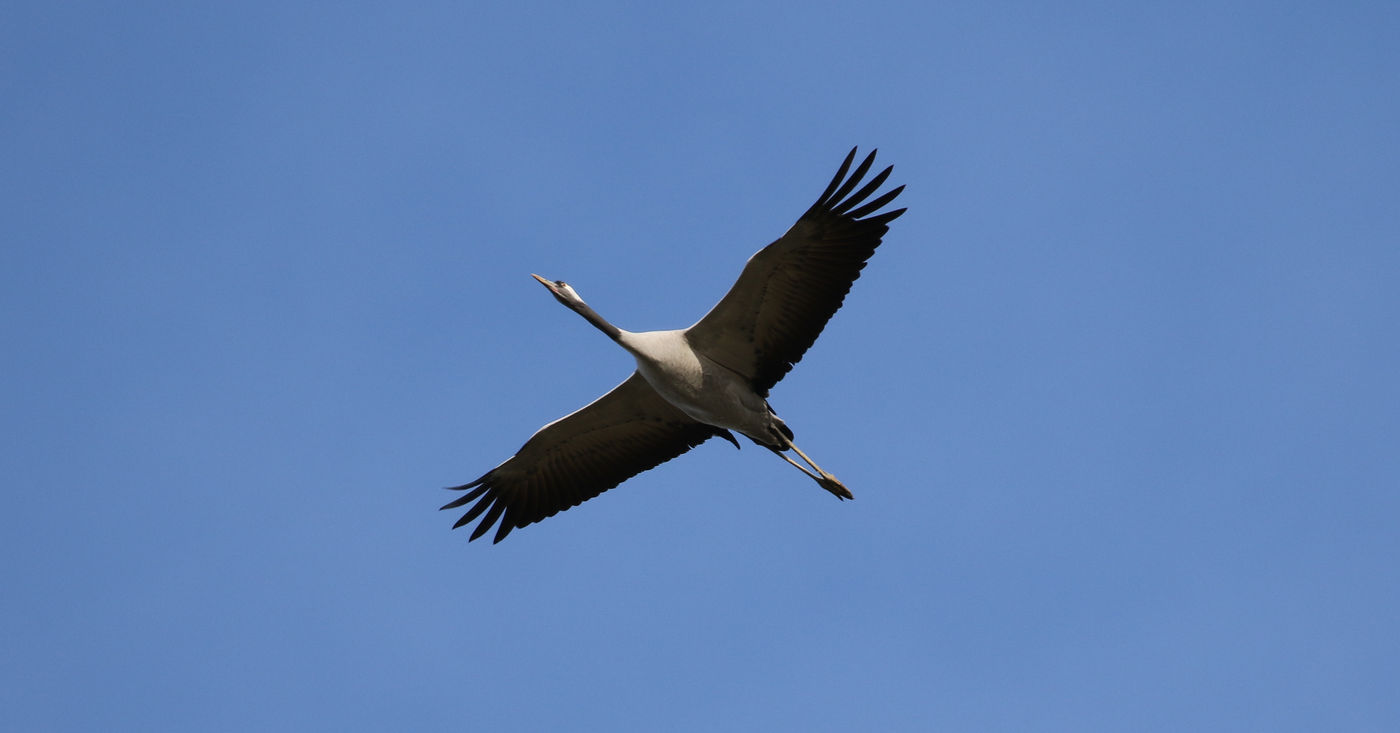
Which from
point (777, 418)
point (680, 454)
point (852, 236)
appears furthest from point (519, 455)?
point (852, 236)

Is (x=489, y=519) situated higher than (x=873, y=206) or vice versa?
(x=873, y=206)

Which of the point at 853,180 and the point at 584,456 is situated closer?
the point at 853,180

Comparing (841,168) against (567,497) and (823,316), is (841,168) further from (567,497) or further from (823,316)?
(567,497)

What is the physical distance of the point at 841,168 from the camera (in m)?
13.9

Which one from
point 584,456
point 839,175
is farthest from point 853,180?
point 584,456

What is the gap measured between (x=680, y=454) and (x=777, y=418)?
1.45 meters

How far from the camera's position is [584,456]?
1612 cm

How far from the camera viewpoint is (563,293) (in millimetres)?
15148

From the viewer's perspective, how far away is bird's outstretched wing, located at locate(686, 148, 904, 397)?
549 inches

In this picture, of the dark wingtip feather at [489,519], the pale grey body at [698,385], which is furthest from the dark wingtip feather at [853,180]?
the dark wingtip feather at [489,519]

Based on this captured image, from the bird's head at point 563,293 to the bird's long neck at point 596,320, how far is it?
0.08 ft

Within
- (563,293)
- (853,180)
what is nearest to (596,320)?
(563,293)

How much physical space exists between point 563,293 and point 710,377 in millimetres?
1961

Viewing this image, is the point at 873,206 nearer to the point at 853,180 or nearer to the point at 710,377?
the point at 853,180
